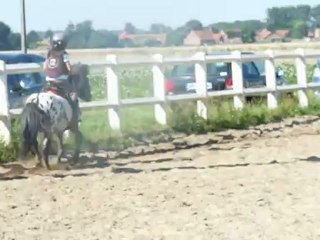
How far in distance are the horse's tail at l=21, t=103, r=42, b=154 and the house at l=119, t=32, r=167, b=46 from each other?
3.90 m

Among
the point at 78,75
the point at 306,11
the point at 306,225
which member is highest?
the point at 306,11

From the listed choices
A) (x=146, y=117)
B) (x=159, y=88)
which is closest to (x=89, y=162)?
(x=146, y=117)

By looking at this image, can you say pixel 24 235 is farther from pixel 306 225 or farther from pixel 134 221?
pixel 306 225

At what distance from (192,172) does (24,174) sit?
2.20 m

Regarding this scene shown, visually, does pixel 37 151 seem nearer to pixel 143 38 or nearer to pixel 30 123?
pixel 30 123

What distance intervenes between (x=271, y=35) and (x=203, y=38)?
7.49 m

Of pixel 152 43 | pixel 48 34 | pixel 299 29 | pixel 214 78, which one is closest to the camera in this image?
pixel 48 34

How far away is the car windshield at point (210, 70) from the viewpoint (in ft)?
71.9

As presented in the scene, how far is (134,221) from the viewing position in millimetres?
8977

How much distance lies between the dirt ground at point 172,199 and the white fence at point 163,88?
190 centimetres

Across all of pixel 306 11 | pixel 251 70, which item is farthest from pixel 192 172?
pixel 306 11

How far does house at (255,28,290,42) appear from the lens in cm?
2597

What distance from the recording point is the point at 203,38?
2055 centimetres

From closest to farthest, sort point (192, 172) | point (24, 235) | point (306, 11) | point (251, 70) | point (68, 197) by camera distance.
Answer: point (24, 235) → point (68, 197) → point (192, 172) → point (251, 70) → point (306, 11)
